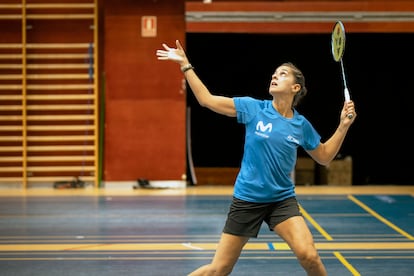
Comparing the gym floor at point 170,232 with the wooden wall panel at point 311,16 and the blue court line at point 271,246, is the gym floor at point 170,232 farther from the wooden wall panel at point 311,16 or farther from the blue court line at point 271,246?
the wooden wall panel at point 311,16

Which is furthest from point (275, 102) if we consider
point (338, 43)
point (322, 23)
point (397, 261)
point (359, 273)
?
point (322, 23)

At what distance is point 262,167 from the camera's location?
17.3 ft

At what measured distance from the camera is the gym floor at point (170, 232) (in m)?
7.78

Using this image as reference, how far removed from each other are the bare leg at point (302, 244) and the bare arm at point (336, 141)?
23.0 inches

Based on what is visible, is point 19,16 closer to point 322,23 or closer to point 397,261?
point 322,23

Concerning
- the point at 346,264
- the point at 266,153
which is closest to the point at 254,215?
the point at 266,153

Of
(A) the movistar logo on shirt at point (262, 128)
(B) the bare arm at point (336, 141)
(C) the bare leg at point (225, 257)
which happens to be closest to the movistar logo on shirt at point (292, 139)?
(A) the movistar logo on shirt at point (262, 128)

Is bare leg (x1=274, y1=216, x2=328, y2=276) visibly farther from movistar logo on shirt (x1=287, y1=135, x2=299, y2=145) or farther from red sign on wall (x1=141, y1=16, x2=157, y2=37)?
red sign on wall (x1=141, y1=16, x2=157, y2=37)

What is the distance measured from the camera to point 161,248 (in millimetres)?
8789

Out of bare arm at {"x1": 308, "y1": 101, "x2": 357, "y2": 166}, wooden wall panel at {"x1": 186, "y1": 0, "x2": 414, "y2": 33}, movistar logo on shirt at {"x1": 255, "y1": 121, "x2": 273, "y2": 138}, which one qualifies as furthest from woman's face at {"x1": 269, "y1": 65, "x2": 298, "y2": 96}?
wooden wall panel at {"x1": 186, "y1": 0, "x2": 414, "y2": 33}

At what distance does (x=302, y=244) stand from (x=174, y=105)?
10.1 metres

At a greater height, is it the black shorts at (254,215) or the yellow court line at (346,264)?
the black shorts at (254,215)

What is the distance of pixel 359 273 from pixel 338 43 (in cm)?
245

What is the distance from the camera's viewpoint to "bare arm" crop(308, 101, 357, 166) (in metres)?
5.38
